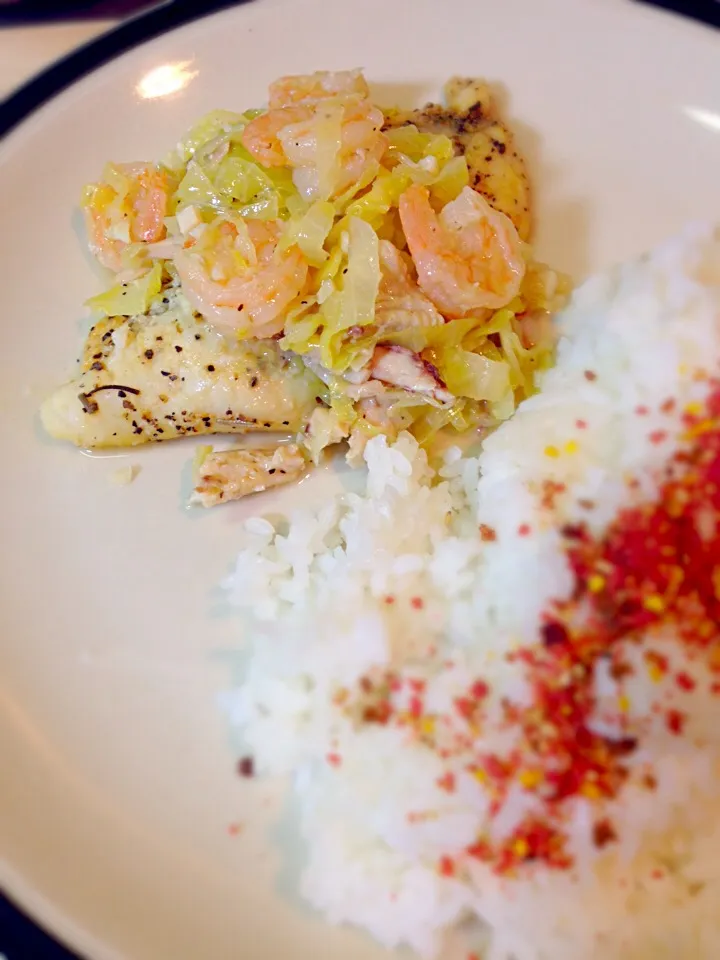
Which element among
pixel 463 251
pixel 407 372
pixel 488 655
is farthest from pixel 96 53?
pixel 488 655

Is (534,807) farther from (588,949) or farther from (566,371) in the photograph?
Result: (566,371)

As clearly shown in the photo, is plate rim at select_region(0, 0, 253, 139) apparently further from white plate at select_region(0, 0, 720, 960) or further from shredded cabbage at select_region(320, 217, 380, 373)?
shredded cabbage at select_region(320, 217, 380, 373)

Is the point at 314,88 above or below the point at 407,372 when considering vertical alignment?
above

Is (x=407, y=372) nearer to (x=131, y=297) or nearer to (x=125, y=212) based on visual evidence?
(x=131, y=297)

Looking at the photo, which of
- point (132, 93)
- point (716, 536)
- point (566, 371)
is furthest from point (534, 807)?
point (132, 93)

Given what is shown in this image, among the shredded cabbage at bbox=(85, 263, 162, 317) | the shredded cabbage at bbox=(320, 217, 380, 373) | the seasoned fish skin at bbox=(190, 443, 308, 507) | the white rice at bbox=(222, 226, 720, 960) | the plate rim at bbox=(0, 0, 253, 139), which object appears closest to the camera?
the white rice at bbox=(222, 226, 720, 960)

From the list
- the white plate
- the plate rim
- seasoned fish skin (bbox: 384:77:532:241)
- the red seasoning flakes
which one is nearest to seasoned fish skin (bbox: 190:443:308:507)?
the white plate

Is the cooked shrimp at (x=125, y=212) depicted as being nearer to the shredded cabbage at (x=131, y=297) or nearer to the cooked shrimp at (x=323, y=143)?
the shredded cabbage at (x=131, y=297)
